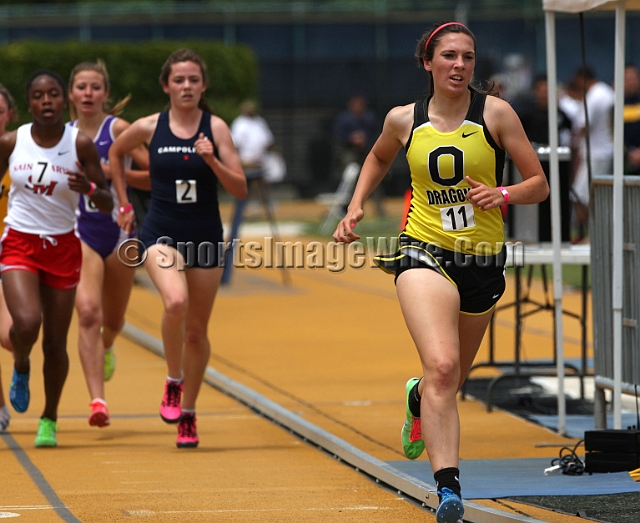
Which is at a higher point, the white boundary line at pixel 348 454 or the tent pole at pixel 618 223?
the tent pole at pixel 618 223

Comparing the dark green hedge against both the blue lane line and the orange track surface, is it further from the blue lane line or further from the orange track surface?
the blue lane line

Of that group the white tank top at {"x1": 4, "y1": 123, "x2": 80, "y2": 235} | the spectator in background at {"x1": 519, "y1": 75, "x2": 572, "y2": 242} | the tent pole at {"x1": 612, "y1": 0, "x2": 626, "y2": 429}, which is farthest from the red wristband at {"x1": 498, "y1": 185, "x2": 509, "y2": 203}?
the spectator in background at {"x1": 519, "y1": 75, "x2": 572, "y2": 242}

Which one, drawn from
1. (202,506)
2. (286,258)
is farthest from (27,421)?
(286,258)

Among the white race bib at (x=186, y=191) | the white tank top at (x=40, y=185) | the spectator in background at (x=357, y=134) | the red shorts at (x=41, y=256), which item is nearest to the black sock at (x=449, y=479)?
the white race bib at (x=186, y=191)

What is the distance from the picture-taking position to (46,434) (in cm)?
807

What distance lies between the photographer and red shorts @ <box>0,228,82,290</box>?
7.98 m

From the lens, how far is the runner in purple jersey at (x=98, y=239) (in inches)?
340

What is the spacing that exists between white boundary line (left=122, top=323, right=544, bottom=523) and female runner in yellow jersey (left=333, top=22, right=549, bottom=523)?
2.05 feet

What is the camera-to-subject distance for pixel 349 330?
45.9 feet

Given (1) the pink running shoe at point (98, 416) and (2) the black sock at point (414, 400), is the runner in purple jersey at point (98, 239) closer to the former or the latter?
(1) the pink running shoe at point (98, 416)

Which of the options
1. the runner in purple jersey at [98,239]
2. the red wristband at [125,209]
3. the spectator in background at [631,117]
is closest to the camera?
the red wristband at [125,209]

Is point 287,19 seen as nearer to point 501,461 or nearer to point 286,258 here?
point 286,258

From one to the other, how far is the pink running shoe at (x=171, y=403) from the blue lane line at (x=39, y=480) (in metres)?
0.91

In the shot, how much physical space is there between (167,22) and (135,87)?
15.0ft
